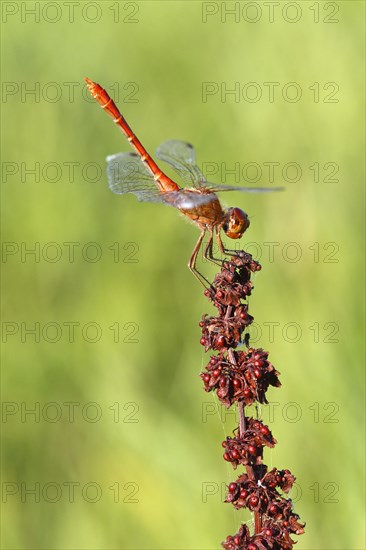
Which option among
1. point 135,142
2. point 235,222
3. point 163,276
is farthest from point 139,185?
point 235,222

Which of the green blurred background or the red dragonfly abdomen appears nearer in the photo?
the green blurred background

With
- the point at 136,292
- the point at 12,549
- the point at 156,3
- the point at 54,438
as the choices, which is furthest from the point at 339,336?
the point at 156,3

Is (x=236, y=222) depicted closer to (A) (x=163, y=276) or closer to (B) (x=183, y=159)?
(B) (x=183, y=159)

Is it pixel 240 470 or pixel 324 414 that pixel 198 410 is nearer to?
pixel 240 470

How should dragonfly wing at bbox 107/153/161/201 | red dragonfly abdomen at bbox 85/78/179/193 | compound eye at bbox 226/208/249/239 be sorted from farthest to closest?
red dragonfly abdomen at bbox 85/78/179/193, dragonfly wing at bbox 107/153/161/201, compound eye at bbox 226/208/249/239

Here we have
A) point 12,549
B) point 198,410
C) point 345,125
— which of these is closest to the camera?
point 12,549

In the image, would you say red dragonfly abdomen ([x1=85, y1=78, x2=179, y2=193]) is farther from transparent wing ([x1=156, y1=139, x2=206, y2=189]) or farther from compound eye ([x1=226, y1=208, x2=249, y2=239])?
compound eye ([x1=226, y1=208, x2=249, y2=239])

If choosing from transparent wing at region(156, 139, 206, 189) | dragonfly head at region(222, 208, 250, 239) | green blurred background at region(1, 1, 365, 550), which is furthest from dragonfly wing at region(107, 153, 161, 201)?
dragonfly head at region(222, 208, 250, 239)
